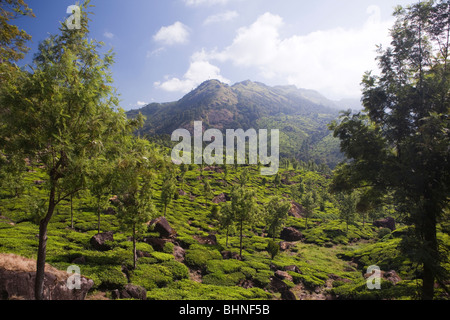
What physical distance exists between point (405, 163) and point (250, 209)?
24.8 m

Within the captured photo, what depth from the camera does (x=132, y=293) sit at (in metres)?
16.3

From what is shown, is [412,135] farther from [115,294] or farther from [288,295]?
[115,294]

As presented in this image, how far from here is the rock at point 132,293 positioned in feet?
52.7

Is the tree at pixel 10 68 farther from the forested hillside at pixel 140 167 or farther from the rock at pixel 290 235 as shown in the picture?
the rock at pixel 290 235

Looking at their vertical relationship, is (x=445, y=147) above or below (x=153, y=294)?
above

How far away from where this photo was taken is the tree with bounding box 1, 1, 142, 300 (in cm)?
942

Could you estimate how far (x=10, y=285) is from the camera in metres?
11.0

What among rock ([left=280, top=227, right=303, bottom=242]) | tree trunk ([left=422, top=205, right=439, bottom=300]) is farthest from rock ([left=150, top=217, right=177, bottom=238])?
rock ([left=280, top=227, right=303, bottom=242])

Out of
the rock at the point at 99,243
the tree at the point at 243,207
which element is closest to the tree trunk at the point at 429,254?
the tree at the point at 243,207

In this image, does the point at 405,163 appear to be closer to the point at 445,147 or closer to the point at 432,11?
the point at 445,147

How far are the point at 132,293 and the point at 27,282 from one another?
23.3 ft

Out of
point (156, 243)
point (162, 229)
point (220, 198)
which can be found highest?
point (220, 198)

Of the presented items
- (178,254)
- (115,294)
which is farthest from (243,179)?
(115,294)
